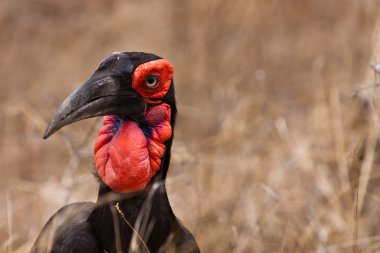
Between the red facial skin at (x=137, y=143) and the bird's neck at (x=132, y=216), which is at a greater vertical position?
the red facial skin at (x=137, y=143)

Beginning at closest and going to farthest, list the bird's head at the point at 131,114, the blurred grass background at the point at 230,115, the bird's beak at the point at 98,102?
the bird's beak at the point at 98,102, the bird's head at the point at 131,114, the blurred grass background at the point at 230,115

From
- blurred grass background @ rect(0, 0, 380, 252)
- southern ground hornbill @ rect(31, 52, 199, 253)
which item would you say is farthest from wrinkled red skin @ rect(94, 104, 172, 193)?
blurred grass background @ rect(0, 0, 380, 252)

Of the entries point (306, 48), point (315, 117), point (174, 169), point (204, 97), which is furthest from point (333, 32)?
point (174, 169)

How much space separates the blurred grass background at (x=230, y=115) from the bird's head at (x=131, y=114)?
21.3 inches

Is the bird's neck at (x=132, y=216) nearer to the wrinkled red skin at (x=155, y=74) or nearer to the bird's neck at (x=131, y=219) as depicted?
the bird's neck at (x=131, y=219)

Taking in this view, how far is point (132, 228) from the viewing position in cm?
301

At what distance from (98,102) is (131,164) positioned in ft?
0.73

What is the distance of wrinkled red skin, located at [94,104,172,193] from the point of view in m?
2.99

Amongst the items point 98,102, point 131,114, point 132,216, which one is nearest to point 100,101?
point 98,102

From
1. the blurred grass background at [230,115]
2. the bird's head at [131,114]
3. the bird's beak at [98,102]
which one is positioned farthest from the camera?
the blurred grass background at [230,115]

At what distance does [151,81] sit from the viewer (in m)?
3.04

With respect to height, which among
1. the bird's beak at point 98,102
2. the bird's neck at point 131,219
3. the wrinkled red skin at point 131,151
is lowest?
the bird's neck at point 131,219

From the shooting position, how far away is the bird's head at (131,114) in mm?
2945

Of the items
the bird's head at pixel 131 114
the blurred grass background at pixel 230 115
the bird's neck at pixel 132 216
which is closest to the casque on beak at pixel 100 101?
the bird's head at pixel 131 114
